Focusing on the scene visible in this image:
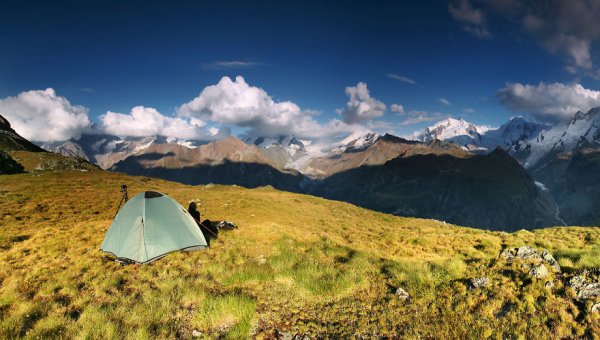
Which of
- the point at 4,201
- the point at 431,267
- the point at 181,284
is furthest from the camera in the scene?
the point at 4,201

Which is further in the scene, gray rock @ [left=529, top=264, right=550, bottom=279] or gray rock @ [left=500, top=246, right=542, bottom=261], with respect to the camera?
gray rock @ [left=500, top=246, right=542, bottom=261]

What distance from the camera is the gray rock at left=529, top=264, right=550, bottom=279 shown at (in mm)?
11500

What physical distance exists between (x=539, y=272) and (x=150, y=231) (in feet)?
61.8

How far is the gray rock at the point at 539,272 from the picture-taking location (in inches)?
453

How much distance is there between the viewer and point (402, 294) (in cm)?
1154

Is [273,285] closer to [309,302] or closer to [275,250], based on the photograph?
[309,302]

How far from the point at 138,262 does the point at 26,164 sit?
138876mm

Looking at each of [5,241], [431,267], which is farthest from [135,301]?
[5,241]

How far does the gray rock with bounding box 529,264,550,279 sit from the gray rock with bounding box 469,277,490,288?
1722 mm

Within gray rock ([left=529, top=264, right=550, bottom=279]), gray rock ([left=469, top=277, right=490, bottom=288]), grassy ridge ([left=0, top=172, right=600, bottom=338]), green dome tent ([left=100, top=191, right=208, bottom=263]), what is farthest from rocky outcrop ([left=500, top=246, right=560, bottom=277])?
green dome tent ([left=100, top=191, right=208, bottom=263])

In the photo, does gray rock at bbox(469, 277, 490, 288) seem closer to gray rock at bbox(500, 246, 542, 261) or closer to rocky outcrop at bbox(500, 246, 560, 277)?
rocky outcrop at bbox(500, 246, 560, 277)

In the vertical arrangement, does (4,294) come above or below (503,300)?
below

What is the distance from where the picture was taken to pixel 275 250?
18703 mm

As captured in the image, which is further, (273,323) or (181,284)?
(181,284)
